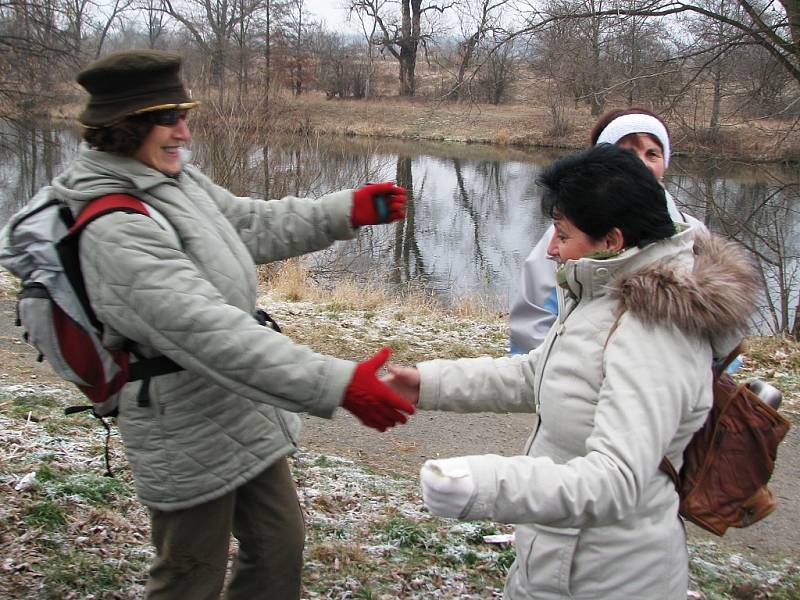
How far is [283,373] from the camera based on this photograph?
6.15 feet

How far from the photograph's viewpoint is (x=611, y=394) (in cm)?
152

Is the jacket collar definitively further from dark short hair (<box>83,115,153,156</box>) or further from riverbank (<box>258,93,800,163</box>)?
riverbank (<box>258,93,800,163</box>)

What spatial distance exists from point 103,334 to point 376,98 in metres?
37.3

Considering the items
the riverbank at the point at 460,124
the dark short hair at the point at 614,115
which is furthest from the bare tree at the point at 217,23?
the dark short hair at the point at 614,115

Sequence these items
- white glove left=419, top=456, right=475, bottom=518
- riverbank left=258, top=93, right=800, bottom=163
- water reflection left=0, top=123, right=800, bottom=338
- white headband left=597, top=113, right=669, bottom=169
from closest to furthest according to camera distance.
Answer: white glove left=419, top=456, right=475, bottom=518 → white headband left=597, top=113, right=669, bottom=169 → water reflection left=0, top=123, right=800, bottom=338 → riverbank left=258, top=93, right=800, bottom=163

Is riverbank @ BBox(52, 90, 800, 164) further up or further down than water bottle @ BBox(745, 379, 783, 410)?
further up

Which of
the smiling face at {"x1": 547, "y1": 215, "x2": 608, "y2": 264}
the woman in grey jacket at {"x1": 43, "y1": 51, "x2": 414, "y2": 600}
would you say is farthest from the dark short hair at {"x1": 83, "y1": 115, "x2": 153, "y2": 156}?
the smiling face at {"x1": 547, "y1": 215, "x2": 608, "y2": 264}

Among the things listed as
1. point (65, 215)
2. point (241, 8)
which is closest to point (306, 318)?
point (65, 215)

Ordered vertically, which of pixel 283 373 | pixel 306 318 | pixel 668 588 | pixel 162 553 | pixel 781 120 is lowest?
pixel 306 318

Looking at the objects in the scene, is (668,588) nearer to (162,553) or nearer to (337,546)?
(162,553)

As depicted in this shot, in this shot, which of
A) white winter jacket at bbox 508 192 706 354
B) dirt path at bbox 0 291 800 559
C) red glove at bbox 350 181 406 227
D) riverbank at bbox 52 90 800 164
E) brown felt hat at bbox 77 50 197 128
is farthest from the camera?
riverbank at bbox 52 90 800 164

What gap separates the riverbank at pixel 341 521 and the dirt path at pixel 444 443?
0.01 metres

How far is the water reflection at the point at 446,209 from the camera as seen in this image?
952 cm

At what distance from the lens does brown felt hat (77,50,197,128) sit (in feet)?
6.59
